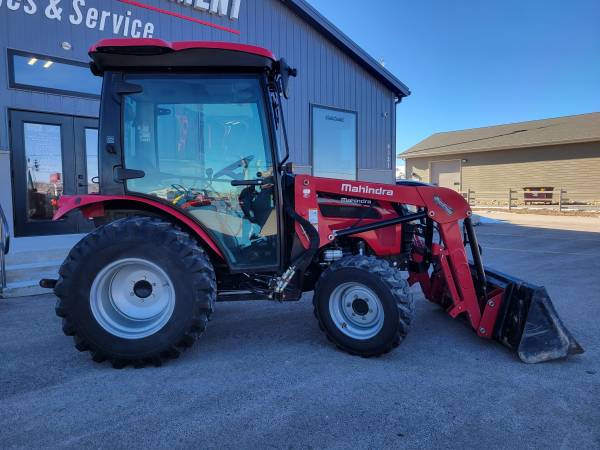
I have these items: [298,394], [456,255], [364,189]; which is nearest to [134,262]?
[298,394]

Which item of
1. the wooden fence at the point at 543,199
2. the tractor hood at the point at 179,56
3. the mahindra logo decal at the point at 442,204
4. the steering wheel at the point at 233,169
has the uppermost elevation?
the tractor hood at the point at 179,56

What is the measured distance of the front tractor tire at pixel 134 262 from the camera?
10.7 ft

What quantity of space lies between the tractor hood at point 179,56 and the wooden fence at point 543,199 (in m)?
21.5

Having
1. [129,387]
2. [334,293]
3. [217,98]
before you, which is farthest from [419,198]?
[129,387]

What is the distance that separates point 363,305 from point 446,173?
28.0 meters

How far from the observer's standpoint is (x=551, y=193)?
23.4 m

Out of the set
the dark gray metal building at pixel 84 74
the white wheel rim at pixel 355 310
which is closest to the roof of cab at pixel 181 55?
the white wheel rim at pixel 355 310

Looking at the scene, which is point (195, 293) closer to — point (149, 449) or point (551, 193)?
point (149, 449)

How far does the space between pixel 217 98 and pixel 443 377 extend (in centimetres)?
281

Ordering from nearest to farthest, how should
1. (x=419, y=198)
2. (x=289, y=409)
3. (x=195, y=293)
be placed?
1. (x=289, y=409)
2. (x=195, y=293)
3. (x=419, y=198)

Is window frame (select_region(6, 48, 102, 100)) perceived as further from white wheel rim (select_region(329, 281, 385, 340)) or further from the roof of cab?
white wheel rim (select_region(329, 281, 385, 340))

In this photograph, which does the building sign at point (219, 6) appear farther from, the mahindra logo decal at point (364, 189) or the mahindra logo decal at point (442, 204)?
the mahindra logo decal at point (442, 204)

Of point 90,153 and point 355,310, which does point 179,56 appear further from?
point 90,153

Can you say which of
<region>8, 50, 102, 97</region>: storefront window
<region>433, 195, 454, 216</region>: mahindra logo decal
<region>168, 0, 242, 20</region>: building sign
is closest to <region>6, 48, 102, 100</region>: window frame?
<region>8, 50, 102, 97</region>: storefront window
